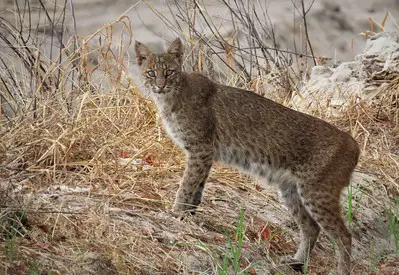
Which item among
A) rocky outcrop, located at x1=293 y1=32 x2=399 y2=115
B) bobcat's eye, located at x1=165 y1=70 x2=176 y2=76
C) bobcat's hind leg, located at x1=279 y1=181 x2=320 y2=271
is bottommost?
bobcat's hind leg, located at x1=279 y1=181 x2=320 y2=271

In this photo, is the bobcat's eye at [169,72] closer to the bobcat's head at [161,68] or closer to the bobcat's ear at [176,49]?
the bobcat's head at [161,68]

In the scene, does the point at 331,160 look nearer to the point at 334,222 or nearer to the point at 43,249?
the point at 334,222

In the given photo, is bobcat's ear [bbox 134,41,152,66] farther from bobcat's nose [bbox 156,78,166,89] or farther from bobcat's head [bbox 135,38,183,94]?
bobcat's nose [bbox 156,78,166,89]

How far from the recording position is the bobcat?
630 cm

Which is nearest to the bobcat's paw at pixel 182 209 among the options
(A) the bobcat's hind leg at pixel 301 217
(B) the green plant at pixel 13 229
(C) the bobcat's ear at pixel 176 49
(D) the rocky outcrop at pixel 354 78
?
(A) the bobcat's hind leg at pixel 301 217

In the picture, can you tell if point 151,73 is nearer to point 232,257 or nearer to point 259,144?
point 259,144

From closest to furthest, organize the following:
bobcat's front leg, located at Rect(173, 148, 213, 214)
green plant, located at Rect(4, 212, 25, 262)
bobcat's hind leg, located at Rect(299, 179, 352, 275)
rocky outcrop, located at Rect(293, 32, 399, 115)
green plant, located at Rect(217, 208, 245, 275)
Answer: green plant, located at Rect(4, 212, 25, 262)
green plant, located at Rect(217, 208, 245, 275)
bobcat's hind leg, located at Rect(299, 179, 352, 275)
bobcat's front leg, located at Rect(173, 148, 213, 214)
rocky outcrop, located at Rect(293, 32, 399, 115)

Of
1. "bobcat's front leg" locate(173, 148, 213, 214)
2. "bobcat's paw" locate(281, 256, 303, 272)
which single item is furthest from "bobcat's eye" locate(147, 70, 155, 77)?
"bobcat's paw" locate(281, 256, 303, 272)

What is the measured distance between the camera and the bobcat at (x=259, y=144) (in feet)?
20.7

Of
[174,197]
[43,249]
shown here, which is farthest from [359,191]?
[43,249]

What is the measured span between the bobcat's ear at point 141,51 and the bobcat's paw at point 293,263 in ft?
5.81

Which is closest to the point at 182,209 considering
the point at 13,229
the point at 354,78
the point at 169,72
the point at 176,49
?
the point at 169,72

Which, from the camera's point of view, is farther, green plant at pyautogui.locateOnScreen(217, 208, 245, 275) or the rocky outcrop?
the rocky outcrop

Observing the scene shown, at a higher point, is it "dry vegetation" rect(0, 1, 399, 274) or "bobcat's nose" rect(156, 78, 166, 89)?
"bobcat's nose" rect(156, 78, 166, 89)
